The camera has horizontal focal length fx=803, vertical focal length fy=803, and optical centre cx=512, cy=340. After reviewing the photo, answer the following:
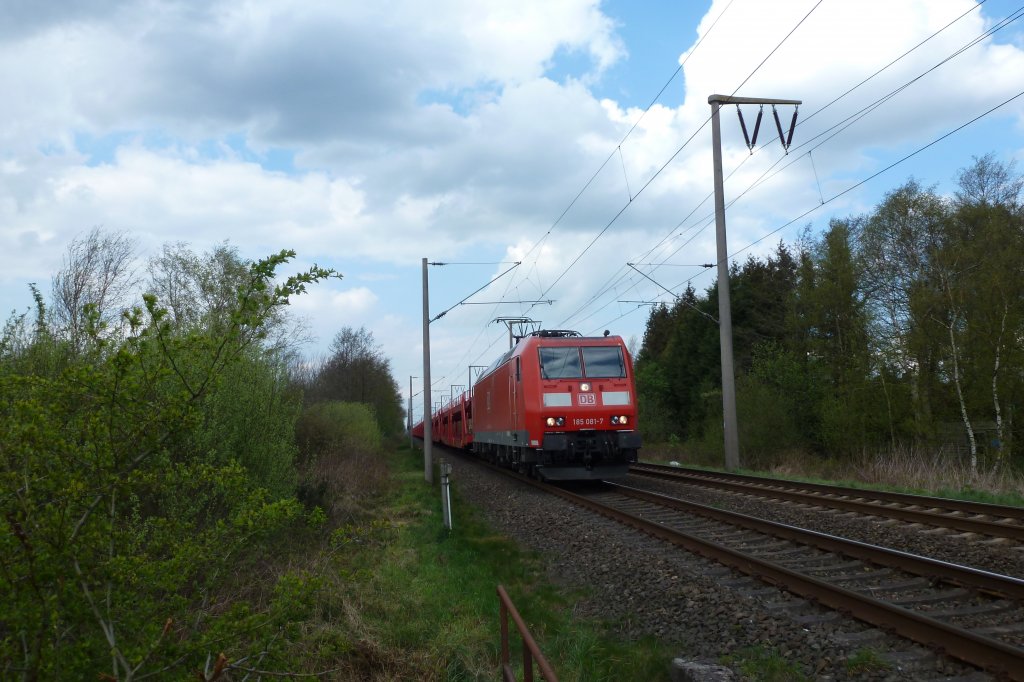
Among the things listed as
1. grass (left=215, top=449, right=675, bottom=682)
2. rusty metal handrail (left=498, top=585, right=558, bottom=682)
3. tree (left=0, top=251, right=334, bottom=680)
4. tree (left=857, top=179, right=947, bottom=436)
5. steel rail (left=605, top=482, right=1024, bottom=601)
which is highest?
tree (left=857, top=179, right=947, bottom=436)

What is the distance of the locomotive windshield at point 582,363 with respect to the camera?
56.1ft

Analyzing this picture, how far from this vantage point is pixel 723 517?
11.3m

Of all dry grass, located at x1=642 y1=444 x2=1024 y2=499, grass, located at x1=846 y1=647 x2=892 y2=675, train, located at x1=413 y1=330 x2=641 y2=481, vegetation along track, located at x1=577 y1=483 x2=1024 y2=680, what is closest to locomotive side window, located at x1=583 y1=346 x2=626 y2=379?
train, located at x1=413 y1=330 x2=641 y2=481

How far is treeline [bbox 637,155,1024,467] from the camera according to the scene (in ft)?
76.7

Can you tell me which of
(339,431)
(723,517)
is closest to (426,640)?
(723,517)

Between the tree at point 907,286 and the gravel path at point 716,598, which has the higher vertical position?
the tree at point 907,286

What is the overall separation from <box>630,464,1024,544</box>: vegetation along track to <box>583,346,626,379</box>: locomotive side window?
123 inches

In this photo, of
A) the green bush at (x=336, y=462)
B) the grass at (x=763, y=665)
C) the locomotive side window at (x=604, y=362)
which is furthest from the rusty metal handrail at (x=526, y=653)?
the locomotive side window at (x=604, y=362)

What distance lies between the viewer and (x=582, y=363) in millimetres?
17250

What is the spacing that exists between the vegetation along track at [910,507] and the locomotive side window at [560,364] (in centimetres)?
372

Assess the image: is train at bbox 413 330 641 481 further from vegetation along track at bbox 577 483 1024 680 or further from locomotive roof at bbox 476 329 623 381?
vegetation along track at bbox 577 483 1024 680

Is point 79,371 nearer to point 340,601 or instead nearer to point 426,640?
point 426,640

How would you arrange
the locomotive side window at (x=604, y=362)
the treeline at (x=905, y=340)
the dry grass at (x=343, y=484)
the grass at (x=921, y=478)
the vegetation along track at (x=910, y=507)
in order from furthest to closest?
the treeline at (x=905, y=340) < the locomotive side window at (x=604, y=362) < the dry grass at (x=343, y=484) < the grass at (x=921, y=478) < the vegetation along track at (x=910, y=507)

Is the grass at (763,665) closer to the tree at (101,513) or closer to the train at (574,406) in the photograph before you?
the tree at (101,513)
